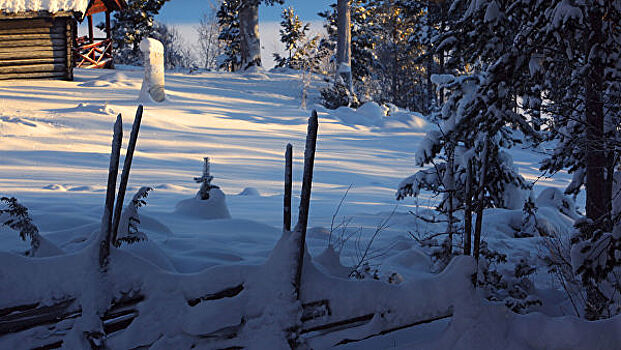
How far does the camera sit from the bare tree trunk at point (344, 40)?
19.8 m

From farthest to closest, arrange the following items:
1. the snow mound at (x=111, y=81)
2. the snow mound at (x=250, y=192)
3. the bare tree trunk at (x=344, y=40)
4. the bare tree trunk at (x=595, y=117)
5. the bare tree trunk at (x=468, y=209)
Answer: the bare tree trunk at (x=344, y=40) → the snow mound at (x=111, y=81) → the snow mound at (x=250, y=192) → the bare tree trunk at (x=595, y=117) → the bare tree trunk at (x=468, y=209)

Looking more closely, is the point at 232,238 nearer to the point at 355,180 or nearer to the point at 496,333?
the point at 496,333

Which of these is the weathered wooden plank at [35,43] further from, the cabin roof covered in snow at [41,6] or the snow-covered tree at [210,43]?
the snow-covered tree at [210,43]

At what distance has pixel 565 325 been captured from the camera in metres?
2.53

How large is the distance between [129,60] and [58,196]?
3860 centimetres

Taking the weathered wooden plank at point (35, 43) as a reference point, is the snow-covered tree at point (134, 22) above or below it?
above

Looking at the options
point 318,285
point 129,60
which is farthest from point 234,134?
point 129,60

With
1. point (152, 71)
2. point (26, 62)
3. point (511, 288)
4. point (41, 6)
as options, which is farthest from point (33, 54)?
point (511, 288)

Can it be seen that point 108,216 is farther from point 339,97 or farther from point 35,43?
point 35,43

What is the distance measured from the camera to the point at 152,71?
14477 mm

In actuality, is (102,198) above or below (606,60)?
below

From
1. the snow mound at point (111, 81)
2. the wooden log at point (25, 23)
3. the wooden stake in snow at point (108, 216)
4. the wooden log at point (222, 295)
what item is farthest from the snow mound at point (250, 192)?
the wooden log at point (25, 23)

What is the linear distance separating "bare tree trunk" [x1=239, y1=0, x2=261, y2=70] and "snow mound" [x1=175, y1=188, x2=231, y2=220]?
22.0 metres

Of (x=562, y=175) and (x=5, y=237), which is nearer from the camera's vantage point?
(x=5, y=237)
